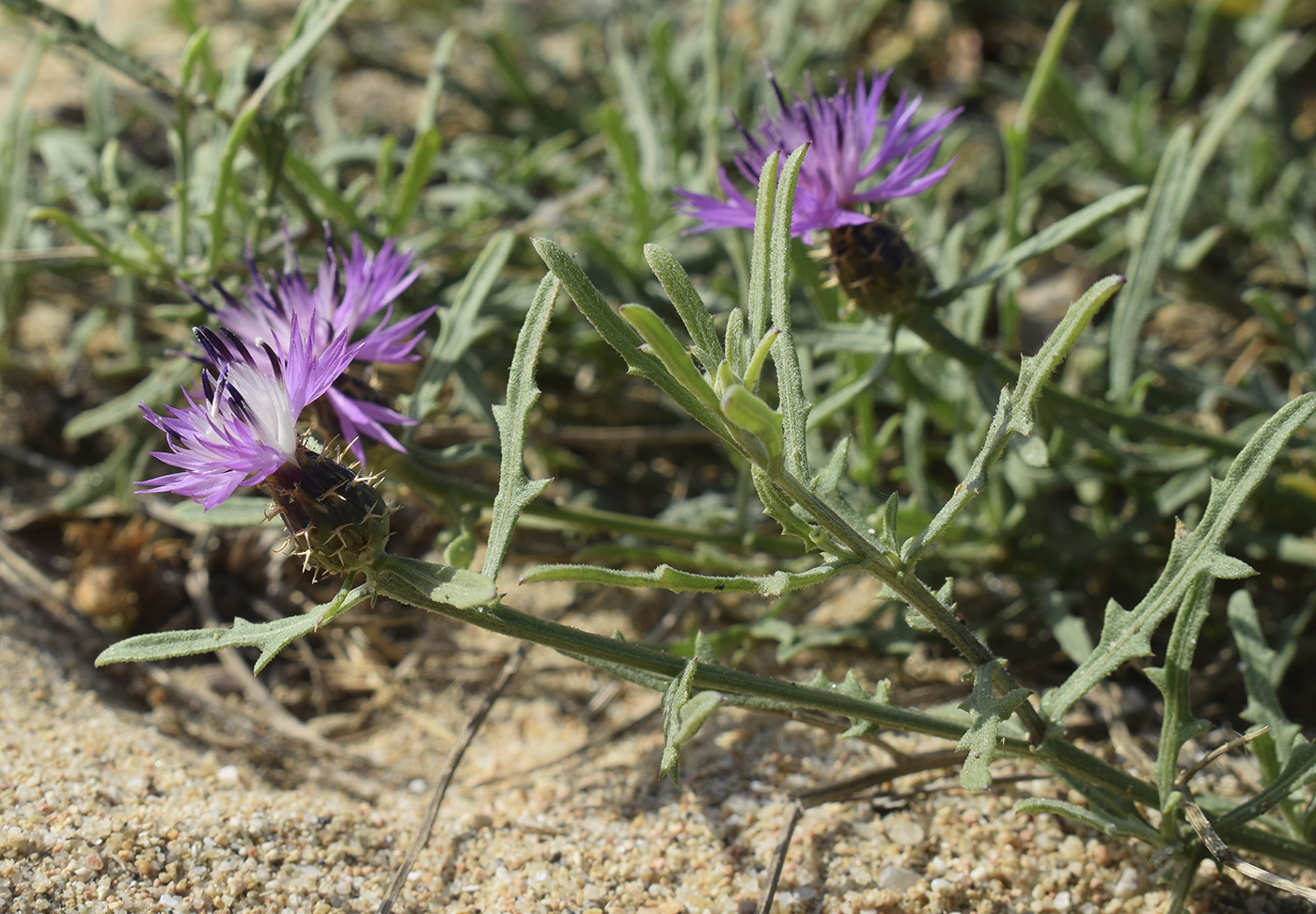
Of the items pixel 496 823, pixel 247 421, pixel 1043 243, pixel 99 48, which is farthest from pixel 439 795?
pixel 99 48

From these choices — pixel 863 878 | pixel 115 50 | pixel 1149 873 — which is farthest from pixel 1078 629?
pixel 115 50

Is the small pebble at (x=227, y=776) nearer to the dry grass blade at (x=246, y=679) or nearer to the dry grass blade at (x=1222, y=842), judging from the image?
the dry grass blade at (x=246, y=679)

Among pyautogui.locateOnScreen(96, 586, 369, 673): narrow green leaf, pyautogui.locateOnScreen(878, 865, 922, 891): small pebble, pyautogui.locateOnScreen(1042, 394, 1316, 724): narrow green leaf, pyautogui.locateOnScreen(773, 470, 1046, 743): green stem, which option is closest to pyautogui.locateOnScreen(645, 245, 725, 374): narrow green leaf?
pyautogui.locateOnScreen(773, 470, 1046, 743): green stem

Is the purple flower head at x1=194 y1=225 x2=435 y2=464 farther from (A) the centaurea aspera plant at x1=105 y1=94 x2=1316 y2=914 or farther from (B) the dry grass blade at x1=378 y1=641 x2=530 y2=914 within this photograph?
(B) the dry grass blade at x1=378 y1=641 x2=530 y2=914

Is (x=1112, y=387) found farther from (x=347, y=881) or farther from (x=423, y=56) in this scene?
(x=423, y=56)

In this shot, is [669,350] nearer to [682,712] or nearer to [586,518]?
[682,712]
